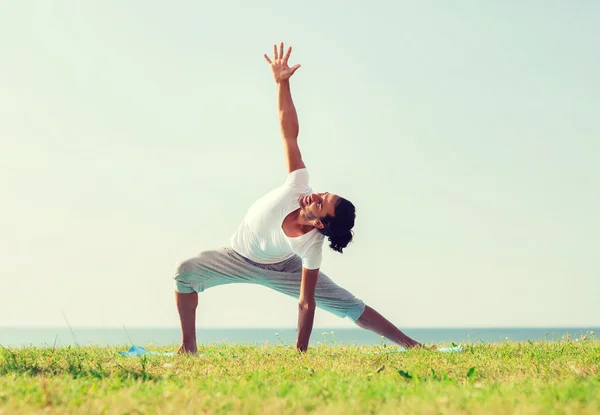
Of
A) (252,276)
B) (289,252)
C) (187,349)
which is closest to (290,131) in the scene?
(289,252)

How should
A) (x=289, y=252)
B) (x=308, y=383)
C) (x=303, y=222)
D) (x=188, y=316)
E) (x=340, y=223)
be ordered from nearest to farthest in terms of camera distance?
(x=308, y=383) < (x=340, y=223) < (x=303, y=222) < (x=289, y=252) < (x=188, y=316)

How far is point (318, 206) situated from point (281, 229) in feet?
1.61

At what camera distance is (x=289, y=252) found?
286 inches

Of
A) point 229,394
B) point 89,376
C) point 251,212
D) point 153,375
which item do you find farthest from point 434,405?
point 251,212

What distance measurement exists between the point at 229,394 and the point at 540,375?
2534mm

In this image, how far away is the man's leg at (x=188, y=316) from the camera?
7.48 metres

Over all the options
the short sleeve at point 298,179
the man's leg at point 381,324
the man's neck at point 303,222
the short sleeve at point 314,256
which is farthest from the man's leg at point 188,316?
the man's leg at point 381,324

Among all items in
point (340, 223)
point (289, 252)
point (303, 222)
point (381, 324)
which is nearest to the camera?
point (340, 223)

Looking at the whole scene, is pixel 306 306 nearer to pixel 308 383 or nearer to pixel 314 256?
pixel 314 256

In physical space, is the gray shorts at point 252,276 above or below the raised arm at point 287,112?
below

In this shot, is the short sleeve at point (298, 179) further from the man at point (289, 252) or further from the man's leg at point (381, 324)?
the man's leg at point (381, 324)

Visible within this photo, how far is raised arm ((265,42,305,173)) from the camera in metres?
7.07

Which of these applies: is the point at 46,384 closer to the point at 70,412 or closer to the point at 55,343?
the point at 70,412

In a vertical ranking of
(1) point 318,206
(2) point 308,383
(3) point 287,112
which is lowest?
(2) point 308,383
